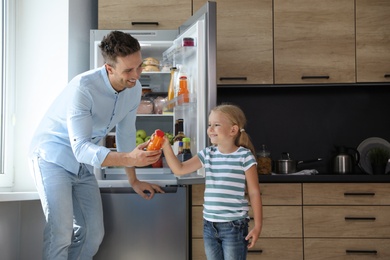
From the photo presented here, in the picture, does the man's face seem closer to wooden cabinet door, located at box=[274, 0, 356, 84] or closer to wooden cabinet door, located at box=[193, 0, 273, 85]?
wooden cabinet door, located at box=[193, 0, 273, 85]

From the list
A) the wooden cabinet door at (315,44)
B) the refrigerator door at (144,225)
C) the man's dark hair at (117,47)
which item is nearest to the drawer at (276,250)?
the refrigerator door at (144,225)

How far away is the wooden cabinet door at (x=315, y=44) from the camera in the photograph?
3656mm

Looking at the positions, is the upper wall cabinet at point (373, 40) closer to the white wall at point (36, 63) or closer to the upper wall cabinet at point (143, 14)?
the upper wall cabinet at point (143, 14)

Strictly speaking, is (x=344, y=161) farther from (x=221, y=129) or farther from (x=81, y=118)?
(x=81, y=118)

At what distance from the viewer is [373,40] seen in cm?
365

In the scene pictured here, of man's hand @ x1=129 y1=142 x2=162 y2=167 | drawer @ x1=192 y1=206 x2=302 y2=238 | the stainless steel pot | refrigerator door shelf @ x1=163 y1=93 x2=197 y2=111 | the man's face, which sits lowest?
drawer @ x1=192 y1=206 x2=302 y2=238

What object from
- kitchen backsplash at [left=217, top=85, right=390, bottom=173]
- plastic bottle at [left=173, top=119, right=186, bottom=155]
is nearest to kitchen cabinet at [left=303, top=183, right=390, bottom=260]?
kitchen backsplash at [left=217, top=85, right=390, bottom=173]

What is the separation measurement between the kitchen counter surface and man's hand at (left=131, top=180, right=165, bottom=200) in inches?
24.4

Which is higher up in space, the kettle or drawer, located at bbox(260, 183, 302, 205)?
the kettle

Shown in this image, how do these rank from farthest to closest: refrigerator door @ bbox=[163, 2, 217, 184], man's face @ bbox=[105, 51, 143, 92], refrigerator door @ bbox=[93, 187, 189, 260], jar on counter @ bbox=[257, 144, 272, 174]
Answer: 1. jar on counter @ bbox=[257, 144, 272, 174]
2. refrigerator door @ bbox=[93, 187, 189, 260]
3. refrigerator door @ bbox=[163, 2, 217, 184]
4. man's face @ bbox=[105, 51, 143, 92]

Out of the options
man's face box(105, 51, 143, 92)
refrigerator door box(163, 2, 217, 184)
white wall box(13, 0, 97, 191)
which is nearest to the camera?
man's face box(105, 51, 143, 92)

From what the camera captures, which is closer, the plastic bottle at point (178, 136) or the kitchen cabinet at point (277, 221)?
the plastic bottle at point (178, 136)

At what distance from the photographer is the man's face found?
97.2 inches

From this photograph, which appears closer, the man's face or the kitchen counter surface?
the man's face
